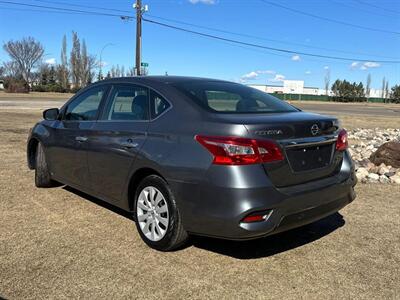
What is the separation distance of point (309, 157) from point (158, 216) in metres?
1.47

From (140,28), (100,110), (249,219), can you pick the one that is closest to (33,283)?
(249,219)

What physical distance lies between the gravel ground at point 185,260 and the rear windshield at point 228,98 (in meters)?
1.33

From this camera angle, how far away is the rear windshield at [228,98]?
13.9ft

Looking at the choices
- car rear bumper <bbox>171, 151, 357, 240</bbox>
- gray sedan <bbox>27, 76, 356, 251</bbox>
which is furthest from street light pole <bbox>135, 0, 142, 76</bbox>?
car rear bumper <bbox>171, 151, 357, 240</bbox>

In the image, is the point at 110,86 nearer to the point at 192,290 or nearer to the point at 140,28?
the point at 192,290

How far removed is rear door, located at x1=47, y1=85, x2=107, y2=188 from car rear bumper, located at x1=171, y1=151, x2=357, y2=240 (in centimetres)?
173

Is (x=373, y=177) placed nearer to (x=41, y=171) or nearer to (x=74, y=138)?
(x=74, y=138)

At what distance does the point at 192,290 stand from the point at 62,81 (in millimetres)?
93903

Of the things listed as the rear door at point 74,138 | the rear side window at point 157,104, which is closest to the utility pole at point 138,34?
the rear door at point 74,138

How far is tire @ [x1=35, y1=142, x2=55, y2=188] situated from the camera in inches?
250

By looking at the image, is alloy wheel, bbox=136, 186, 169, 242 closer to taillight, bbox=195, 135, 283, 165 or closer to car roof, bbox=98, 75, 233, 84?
taillight, bbox=195, 135, 283, 165

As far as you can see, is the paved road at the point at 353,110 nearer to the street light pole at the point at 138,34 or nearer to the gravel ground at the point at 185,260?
the street light pole at the point at 138,34

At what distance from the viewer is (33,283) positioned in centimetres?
358

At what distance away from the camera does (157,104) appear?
443 cm
